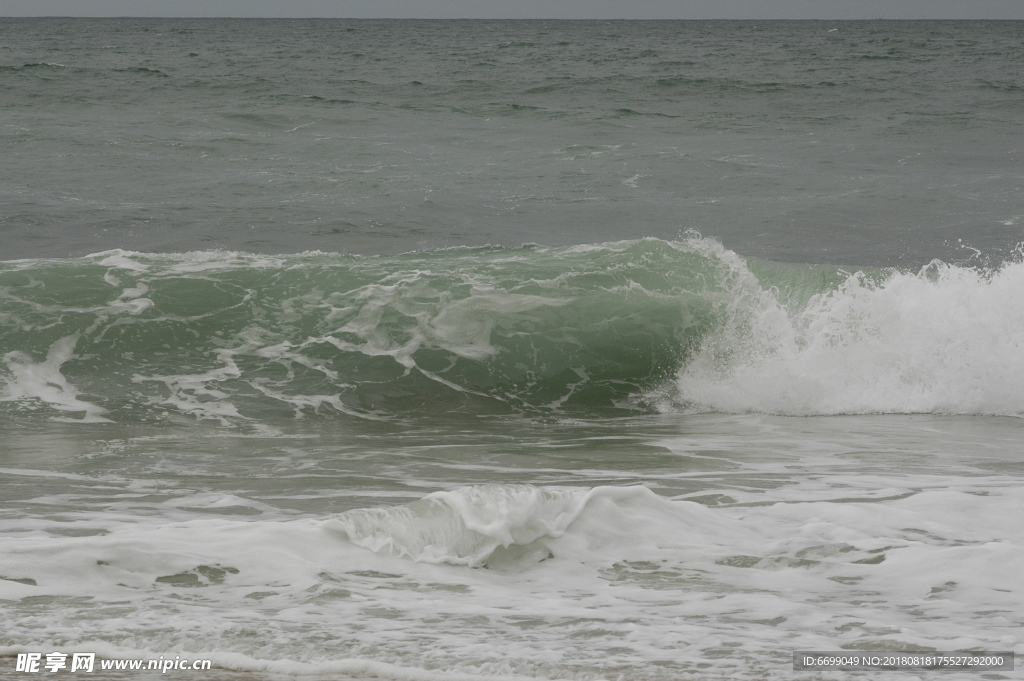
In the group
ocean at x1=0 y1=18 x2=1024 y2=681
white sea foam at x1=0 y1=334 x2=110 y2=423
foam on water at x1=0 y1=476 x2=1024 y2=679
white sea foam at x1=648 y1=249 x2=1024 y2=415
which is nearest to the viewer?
foam on water at x1=0 y1=476 x2=1024 y2=679

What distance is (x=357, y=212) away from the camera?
12789 millimetres

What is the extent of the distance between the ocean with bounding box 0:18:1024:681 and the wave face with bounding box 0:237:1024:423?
0.03 metres

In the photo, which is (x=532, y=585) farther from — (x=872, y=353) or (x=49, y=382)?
(x=49, y=382)

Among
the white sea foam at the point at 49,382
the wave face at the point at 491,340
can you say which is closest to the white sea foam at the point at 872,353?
the wave face at the point at 491,340


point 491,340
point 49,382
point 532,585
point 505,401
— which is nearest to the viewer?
point 532,585

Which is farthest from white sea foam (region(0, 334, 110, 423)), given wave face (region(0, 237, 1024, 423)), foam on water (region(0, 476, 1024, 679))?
foam on water (region(0, 476, 1024, 679))

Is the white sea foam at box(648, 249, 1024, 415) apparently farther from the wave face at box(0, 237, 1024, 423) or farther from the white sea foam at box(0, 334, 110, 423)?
the white sea foam at box(0, 334, 110, 423)

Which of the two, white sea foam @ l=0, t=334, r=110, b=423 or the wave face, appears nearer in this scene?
white sea foam @ l=0, t=334, r=110, b=423

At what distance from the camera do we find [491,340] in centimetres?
777

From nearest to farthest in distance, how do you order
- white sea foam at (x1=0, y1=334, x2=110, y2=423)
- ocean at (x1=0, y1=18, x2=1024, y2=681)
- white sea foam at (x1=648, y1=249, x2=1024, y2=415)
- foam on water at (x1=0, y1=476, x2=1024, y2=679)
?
foam on water at (x1=0, y1=476, x2=1024, y2=679), ocean at (x1=0, y1=18, x2=1024, y2=681), white sea foam at (x1=0, y1=334, x2=110, y2=423), white sea foam at (x1=648, y1=249, x2=1024, y2=415)

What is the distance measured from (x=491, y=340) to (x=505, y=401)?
77 centimetres

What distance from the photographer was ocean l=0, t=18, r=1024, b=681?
290 cm

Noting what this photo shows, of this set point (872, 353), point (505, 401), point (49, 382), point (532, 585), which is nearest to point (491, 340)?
point (505, 401)

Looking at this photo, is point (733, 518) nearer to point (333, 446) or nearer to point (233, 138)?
point (333, 446)
